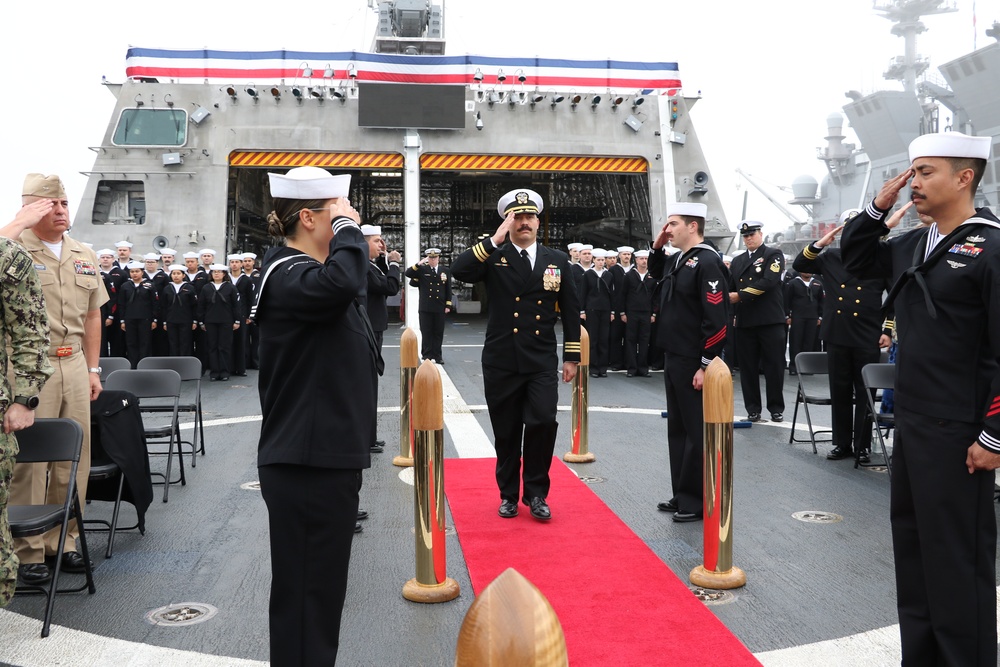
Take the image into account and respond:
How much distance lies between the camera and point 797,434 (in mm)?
8523

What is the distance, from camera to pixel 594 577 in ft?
14.3

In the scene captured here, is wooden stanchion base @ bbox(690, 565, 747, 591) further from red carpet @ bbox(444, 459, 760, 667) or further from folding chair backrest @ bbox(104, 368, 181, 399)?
folding chair backrest @ bbox(104, 368, 181, 399)

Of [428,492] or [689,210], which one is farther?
[689,210]

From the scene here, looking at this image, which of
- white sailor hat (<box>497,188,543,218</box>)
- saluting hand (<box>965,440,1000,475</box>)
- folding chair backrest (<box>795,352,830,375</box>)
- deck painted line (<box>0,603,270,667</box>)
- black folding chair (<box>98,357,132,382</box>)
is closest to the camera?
saluting hand (<box>965,440,1000,475</box>)

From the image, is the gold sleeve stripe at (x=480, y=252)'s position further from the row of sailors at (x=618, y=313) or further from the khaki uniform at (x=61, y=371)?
the row of sailors at (x=618, y=313)

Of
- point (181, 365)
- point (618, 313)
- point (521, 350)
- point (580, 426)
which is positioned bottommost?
point (580, 426)

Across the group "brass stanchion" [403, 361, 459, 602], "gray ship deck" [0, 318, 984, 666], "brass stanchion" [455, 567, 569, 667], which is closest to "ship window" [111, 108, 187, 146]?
"gray ship deck" [0, 318, 984, 666]

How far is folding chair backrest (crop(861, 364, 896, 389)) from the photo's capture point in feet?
21.2

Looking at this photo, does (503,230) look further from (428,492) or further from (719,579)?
(719,579)

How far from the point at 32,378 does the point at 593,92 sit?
18.4m

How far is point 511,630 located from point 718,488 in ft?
11.2

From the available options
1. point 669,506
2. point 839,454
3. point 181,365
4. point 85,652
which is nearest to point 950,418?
point 669,506

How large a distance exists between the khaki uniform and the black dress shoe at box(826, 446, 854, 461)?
594 centimetres

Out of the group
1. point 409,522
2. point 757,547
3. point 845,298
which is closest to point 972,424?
point 757,547
